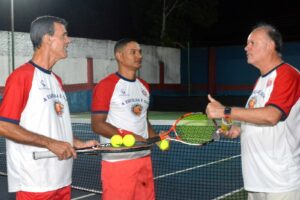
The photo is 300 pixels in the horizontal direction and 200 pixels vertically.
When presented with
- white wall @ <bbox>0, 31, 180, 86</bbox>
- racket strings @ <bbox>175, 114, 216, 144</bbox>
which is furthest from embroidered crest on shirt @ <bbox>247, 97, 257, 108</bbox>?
white wall @ <bbox>0, 31, 180, 86</bbox>

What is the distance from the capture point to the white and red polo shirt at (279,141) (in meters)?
3.32

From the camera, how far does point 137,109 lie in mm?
4566

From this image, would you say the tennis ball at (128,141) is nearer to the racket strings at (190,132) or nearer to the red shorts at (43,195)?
the red shorts at (43,195)

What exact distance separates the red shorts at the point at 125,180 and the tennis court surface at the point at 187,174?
1.25 meters

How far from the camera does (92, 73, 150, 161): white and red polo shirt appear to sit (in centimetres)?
445

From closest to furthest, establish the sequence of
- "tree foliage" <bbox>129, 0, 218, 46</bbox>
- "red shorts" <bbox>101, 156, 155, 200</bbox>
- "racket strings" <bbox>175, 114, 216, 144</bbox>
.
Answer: "red shorts" <bbox>101, 156, 155, 200</bbox>, "racket strings" <bbox>175, 114, 216, 144</bbox>, "tree foliage" <bbox>129, 0, 218, 46</bbox>

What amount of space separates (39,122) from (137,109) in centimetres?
154

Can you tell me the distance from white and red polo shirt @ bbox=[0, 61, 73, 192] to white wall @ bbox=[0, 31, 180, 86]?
51.9 feet

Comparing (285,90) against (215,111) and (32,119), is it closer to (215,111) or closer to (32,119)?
(215,111)

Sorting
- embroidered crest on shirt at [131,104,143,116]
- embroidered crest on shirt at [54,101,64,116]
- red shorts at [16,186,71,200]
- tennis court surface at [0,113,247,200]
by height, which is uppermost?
embroidered crest on shirt at [54,101,64,116]

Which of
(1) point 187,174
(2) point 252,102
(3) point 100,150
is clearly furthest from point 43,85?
(1) point 187,174

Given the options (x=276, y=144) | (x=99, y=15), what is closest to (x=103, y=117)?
(x=276, y=144)

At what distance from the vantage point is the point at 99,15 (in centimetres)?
2984

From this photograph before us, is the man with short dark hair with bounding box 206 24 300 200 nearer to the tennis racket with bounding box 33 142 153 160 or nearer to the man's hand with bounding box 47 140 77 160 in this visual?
the tennis racket with bounding box 33 142 153 160
